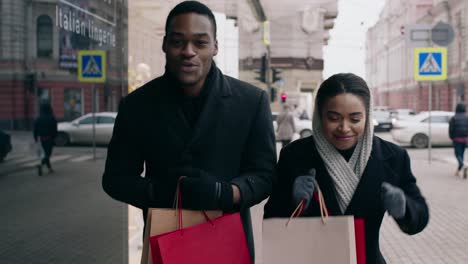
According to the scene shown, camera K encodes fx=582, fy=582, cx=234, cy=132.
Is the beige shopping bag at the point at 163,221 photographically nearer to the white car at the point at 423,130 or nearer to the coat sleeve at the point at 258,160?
the coat sleeve at the point at 258,160

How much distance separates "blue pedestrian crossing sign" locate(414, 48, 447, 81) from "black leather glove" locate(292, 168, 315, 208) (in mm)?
12930

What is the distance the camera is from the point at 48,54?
123 inches

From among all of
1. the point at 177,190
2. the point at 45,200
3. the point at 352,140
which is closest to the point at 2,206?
the point at 45,200

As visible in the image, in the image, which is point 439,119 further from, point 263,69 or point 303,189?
point 303,189

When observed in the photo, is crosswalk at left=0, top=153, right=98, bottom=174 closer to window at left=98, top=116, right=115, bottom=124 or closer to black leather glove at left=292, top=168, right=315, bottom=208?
window at left=98, top=116, right=115, bottom=124

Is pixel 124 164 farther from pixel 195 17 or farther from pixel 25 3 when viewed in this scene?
pixel 25 3

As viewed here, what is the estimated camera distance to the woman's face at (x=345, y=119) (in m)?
1.96

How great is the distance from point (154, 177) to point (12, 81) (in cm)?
125

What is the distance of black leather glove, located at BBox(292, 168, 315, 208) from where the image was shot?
6.03 ft

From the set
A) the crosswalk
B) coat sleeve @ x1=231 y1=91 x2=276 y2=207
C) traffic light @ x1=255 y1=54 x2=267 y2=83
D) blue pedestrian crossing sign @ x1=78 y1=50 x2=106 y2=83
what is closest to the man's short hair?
coat sleeve @ x1=231 y1=91 x2=276 y2=207

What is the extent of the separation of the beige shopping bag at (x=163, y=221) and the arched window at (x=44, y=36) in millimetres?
1640

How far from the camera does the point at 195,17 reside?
193cm

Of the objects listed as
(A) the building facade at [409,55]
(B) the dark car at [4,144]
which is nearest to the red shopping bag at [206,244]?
(B) the dark car at [4,144]

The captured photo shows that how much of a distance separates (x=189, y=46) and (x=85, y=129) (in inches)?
72.2
